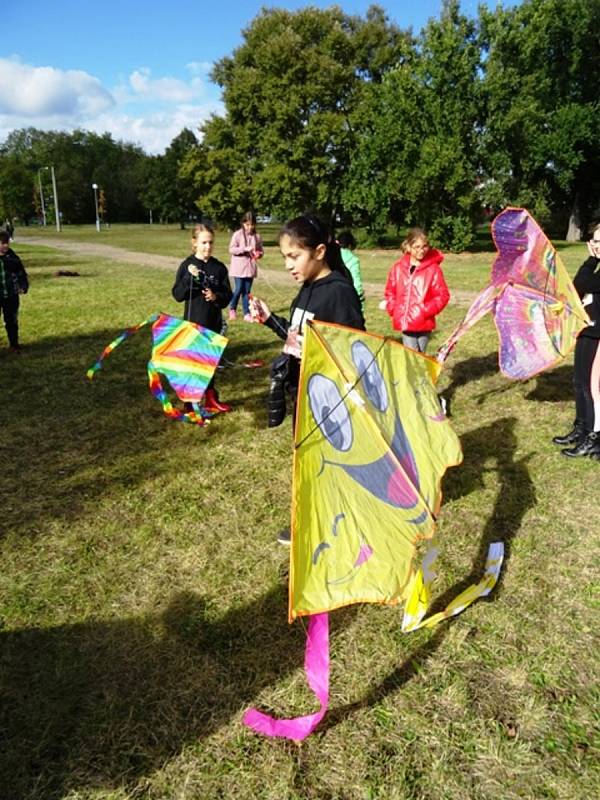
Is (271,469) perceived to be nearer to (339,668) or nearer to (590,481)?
(339,668)

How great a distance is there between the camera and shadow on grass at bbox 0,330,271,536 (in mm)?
4805

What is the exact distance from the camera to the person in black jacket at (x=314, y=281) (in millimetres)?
3180

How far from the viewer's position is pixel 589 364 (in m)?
5.21

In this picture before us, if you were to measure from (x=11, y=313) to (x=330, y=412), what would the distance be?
27.3 feet

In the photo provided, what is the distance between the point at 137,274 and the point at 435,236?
16.3m

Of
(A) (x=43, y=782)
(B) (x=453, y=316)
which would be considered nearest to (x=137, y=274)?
(B) (x=453, y=316)

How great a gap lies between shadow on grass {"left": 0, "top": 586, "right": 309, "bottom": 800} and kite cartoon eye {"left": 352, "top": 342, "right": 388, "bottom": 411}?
151cm

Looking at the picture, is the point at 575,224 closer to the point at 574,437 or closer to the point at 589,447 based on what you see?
the point at 574,437

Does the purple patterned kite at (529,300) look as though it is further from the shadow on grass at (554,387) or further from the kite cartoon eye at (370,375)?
the kite cartoon eye at (370,375)

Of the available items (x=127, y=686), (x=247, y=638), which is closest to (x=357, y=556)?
(x=247, y=638)

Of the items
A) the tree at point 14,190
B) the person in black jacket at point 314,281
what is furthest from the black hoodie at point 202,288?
the tree at point 14,190

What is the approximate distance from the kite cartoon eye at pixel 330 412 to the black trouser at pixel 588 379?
3.58 metres

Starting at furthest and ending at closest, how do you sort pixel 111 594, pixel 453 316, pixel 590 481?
1. pixel 453 316
2. pixel 590 481
3. pixel 111 594

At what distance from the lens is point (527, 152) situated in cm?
2844
